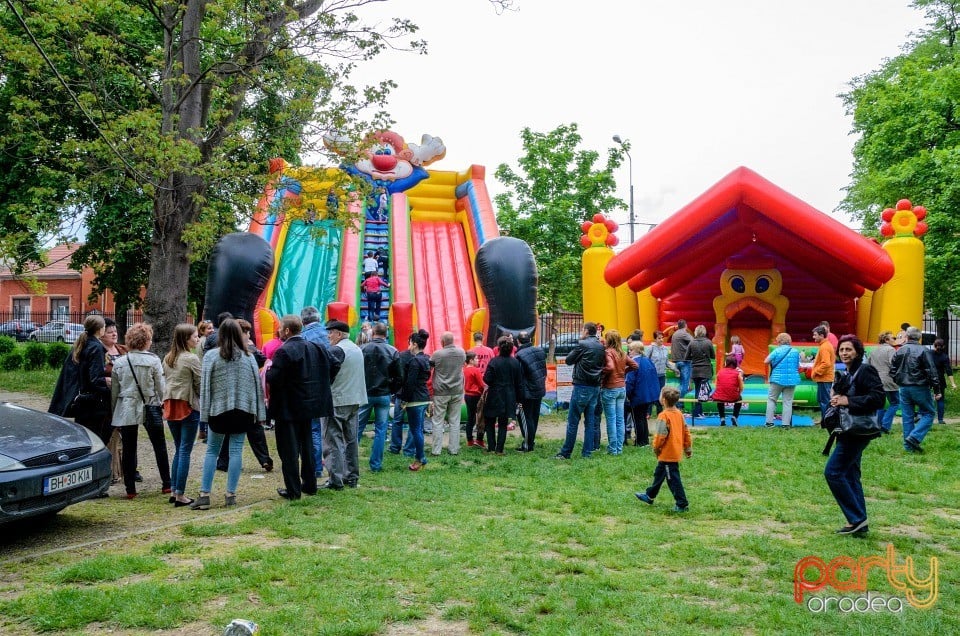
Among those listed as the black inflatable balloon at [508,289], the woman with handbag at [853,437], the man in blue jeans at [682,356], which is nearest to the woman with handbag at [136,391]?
the woman with handbag at [853,437]

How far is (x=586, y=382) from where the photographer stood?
8.88 m

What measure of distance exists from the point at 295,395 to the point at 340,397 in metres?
0.61

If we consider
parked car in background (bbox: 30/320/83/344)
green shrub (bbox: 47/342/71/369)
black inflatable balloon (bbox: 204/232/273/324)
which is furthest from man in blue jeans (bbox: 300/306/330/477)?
parked car in background (bbox: 30/320/83/344)

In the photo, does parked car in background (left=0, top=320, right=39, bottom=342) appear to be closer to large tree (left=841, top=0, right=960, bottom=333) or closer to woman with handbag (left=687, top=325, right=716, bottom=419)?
woman with handbag (left=687, top=325, right=716, bottom=419)

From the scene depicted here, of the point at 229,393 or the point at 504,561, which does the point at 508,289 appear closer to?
the point at 229,393

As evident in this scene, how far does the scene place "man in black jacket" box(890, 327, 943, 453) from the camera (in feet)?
29.4

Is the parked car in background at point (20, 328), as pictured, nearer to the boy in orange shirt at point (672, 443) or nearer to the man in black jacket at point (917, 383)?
the boy in orange shirt at point (672, 443)

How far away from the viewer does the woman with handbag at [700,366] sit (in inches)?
480

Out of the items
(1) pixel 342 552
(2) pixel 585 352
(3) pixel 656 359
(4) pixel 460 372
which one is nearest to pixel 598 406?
(2) pixel 585 352

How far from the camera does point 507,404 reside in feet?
30.0

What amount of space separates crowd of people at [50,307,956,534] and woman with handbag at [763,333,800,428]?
1777mm

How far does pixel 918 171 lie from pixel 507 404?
11148 millimetres

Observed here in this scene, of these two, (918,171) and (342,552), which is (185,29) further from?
(918,171)

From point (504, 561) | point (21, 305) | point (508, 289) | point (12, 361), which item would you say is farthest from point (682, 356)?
point (21, 305)
